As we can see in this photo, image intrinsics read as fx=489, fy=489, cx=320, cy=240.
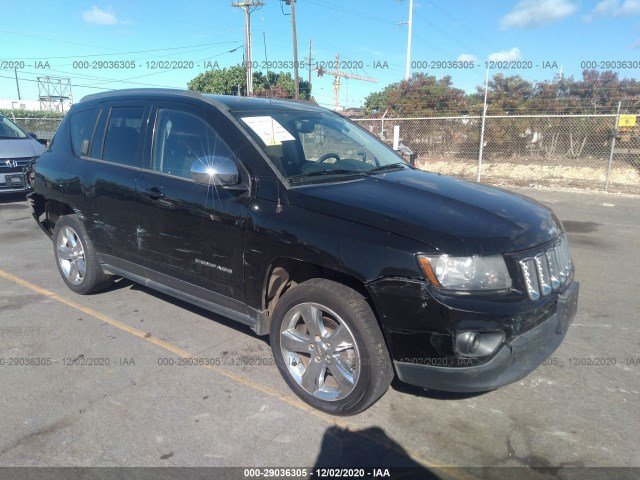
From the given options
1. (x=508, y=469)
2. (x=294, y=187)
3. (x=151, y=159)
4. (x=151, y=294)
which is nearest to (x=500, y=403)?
(x=508, y=469)

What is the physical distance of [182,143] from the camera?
378cm

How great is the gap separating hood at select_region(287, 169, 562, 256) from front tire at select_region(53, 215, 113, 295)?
106 inches

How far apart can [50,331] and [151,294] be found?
1059mm

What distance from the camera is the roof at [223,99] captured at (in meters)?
3.72

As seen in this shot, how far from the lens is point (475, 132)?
17609 mm

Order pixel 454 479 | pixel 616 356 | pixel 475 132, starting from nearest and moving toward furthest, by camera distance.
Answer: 1. pixel 454 479
2. pixel 616 356
3. pixel 475 132

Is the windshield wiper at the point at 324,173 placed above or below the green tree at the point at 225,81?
below

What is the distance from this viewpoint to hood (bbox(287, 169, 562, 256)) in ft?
8.75

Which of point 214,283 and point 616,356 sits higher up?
point 214,283

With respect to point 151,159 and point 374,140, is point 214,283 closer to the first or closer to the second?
point 151,159

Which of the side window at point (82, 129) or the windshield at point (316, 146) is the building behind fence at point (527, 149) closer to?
the windshield at point (316, 146)

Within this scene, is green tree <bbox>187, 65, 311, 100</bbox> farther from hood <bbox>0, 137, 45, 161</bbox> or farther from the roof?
the roof

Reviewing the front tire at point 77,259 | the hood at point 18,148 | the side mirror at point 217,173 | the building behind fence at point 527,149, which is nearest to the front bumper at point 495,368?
the side mirror at point 217,173

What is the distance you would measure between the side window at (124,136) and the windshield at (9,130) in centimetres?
794
